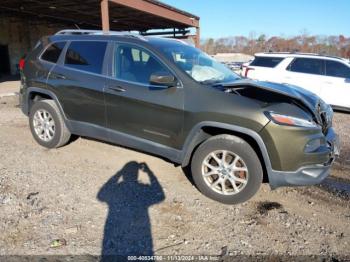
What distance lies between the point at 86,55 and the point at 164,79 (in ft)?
5.34

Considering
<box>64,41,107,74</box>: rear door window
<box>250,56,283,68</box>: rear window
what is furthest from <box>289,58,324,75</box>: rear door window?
<box>64,41,107,74</box>: rear door window

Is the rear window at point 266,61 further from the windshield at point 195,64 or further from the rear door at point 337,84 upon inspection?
the windshield at point 195,64

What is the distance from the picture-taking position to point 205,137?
14.1 ft

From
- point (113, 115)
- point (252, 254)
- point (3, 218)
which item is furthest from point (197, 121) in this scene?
point (3, 218)

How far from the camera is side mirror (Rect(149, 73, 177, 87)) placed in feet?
13.8

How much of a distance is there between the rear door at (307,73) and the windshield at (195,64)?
5612 millimetres

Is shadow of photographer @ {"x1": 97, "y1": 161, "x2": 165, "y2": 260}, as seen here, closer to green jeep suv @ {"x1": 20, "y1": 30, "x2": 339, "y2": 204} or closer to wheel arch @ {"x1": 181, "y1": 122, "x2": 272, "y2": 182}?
green jeep suv @ {"x1": 20, "y1": 30, "x2": 339, "y2": 204}

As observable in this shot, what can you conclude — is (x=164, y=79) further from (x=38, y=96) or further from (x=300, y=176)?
(x=38, y=96)

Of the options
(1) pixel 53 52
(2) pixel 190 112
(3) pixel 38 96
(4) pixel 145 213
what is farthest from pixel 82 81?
(4) pixel 145 213

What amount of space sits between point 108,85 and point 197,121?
4.73 feet

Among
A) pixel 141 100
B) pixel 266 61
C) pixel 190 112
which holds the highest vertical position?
pixel 266 61

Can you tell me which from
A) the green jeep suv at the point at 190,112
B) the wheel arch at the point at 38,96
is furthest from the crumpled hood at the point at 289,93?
the wheel arch at the point at 38,96

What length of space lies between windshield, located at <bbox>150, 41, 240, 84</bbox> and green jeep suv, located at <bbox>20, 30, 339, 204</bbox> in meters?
0.02

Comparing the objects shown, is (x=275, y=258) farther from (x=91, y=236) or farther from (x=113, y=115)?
(x=113, y=115)
